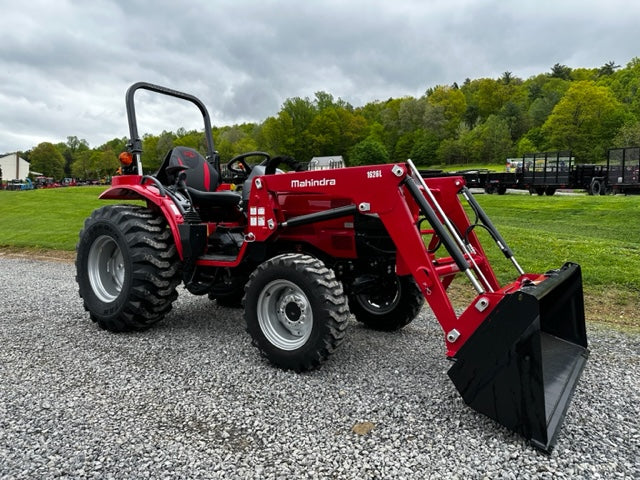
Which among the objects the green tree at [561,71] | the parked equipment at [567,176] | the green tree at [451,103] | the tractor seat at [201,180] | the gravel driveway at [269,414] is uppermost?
the green tree at [561,71]

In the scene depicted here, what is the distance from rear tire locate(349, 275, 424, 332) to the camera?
4738 mm

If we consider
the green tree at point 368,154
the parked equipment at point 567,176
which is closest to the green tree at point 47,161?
the green tree at point 368,154

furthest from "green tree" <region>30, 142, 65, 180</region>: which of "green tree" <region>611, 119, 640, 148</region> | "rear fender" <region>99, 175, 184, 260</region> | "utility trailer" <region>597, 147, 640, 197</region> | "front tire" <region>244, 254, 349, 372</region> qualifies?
"front tire" <region>244, 254, 349, 372</region>

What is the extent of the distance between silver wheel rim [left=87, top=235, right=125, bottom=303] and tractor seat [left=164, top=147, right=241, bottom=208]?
1.02 meters

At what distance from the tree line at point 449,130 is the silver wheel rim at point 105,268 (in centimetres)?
4456

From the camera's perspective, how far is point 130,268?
15.5 feet

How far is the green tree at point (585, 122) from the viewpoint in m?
58.1

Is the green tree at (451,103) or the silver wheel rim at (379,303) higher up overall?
Result: the green tree at (451,103)

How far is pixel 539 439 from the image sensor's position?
8.78ft

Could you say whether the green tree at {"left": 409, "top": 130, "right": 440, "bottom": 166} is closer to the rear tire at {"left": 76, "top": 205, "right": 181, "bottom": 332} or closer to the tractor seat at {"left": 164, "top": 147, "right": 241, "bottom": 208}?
the tractor seat at {"left": 164, "top": 147, "right": 241, "bottom": 208}

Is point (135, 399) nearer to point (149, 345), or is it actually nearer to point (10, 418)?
point (10, 418)

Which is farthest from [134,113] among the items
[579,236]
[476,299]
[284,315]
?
[579,236]

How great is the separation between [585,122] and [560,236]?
5848 cm

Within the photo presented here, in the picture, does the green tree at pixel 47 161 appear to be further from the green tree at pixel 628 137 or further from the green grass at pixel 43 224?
the green tree at pixel 628 137
